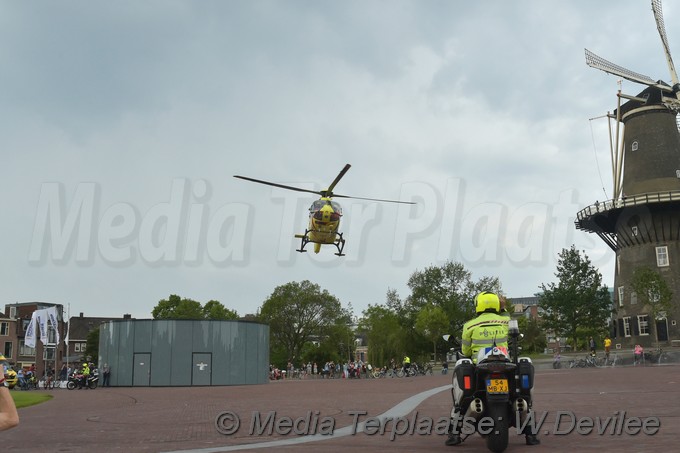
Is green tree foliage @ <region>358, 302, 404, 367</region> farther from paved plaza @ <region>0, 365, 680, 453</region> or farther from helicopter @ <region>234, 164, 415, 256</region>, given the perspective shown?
paved plaza @ <region>0, 365, 680, 453</region>

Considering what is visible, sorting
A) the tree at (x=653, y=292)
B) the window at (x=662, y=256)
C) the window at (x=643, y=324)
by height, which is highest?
the window at (x=662, y=256)

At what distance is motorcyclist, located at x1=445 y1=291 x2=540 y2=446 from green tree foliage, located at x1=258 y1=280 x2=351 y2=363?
73996 millimetres

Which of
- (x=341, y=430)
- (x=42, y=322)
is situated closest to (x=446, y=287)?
(x=42, y=322)

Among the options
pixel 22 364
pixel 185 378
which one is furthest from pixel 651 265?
pixel 22 364

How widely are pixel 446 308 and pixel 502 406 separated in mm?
70785

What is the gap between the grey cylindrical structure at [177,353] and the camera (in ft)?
120

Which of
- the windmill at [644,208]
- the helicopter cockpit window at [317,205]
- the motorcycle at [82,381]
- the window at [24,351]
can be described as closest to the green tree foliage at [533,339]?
the windmill at [644,208]

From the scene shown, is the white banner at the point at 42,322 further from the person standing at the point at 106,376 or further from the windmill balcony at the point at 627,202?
the windmill balcony at the point at 627,202

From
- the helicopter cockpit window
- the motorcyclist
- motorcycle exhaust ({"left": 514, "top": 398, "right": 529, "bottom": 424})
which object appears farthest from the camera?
the helicopter cockpit window

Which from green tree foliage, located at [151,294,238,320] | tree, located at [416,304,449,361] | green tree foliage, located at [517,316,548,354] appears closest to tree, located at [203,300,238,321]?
green tree foliage, located at [151,294,238,320]

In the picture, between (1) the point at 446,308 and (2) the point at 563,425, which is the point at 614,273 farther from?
(2) the point at 563,425

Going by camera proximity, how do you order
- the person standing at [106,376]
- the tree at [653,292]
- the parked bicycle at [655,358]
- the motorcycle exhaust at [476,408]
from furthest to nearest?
the tree at [653,292]
the parked bicycle at [655,358]
the person standing at [106,376]
the motorcycle exhaust at [476,408]

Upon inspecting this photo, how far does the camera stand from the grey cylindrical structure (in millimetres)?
36531

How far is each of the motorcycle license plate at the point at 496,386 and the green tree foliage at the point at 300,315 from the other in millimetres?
74763
